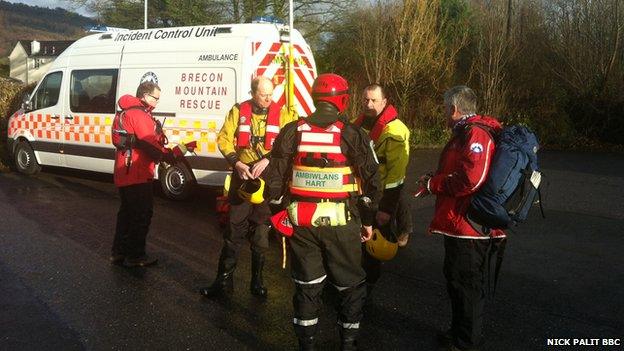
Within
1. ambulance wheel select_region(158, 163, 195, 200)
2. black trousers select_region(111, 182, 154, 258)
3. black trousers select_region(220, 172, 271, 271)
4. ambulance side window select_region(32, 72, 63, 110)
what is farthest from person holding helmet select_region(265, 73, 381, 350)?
ambulance side window select_region(32, 72, 63, 110)

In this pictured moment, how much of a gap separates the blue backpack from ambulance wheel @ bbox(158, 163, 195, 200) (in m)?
5.80

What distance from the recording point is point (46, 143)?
10.6m

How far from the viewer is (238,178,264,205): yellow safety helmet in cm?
432

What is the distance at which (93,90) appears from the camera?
31.6 feet

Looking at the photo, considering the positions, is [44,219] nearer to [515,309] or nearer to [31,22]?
[515,309]

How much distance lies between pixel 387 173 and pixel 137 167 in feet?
8.20

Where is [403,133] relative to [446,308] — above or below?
above

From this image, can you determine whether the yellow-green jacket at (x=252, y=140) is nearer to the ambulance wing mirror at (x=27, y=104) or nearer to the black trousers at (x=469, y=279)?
the black trousers at (x=469, y=279)

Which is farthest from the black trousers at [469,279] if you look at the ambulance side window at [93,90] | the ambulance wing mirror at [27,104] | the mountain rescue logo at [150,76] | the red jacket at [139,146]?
the ambulance wing mirror at [27,104]

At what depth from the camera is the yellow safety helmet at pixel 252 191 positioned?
4.32 m

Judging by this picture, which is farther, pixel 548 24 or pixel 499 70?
pixel 548 24

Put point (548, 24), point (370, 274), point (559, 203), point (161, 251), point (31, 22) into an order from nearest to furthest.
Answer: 1. point (370, 274)
2. point (161, 251)
3. point (559, 203)
4. point (548, 24)
5. point (31, 22)

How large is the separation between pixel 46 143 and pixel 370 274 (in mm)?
8053

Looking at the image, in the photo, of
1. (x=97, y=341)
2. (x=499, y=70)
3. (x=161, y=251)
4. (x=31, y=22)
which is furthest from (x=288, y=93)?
(x=31, y=22)
